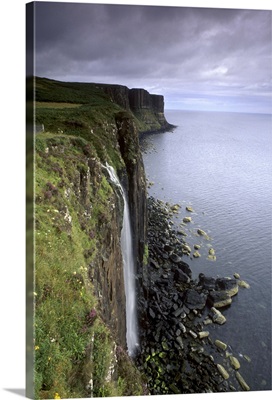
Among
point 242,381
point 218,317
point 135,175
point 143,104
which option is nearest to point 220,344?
point 218,317

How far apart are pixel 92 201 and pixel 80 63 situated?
2405mm

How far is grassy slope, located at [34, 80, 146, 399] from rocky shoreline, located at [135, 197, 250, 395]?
0.71 m

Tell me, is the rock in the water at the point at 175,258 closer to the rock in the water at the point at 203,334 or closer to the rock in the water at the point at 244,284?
the rock in the water at the point at 244,284

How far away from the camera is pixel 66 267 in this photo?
6.94 meters

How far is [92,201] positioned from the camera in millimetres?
7801

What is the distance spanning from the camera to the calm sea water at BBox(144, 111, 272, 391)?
809cm

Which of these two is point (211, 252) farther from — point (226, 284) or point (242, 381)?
point (242, 381)

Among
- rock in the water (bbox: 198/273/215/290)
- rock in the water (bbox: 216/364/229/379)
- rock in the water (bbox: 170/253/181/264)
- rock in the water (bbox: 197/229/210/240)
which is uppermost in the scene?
rock in the water (bbox: 197/229/210/240)

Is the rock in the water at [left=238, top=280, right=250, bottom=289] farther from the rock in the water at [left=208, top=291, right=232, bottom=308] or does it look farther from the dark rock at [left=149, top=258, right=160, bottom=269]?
the dark rock at [left=149, top=258, right=160, bottom=269]

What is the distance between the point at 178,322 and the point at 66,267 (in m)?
2.55

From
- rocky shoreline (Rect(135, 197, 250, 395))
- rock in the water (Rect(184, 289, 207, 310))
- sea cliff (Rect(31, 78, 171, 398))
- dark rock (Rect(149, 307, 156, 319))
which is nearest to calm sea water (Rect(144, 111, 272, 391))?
rocky shoreline (Rect(135, 197, 250, 395))

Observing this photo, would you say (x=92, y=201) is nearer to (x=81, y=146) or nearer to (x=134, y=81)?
(x=81, y=146)
